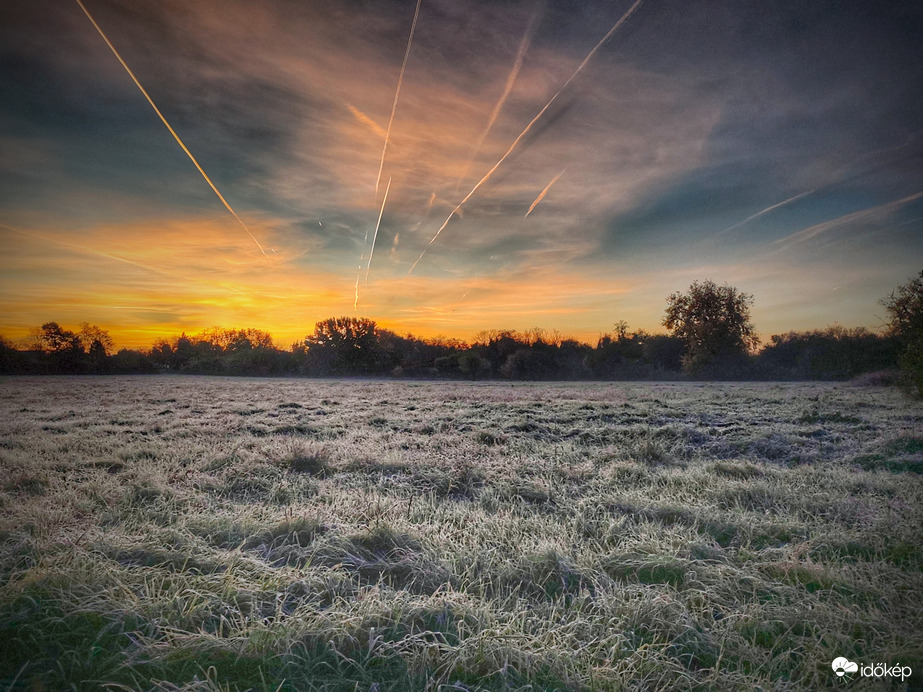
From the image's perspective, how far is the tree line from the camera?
39438 mm

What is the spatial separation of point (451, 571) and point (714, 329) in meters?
50.1

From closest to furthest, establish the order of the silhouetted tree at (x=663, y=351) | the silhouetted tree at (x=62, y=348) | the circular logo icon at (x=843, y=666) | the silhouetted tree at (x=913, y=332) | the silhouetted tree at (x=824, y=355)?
the circular logo icon at (x=843, y=666) → the silhouetted tree at (x=913, y=332) → the silhouetted tree at (x=62, y=348) → the silhouetted tree at (x=824, y=355) → the silhouetted tree at (x=663, y=351)

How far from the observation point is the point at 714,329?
44.6 metres

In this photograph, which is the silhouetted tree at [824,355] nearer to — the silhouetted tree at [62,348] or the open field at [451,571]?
the open field at [451,571]

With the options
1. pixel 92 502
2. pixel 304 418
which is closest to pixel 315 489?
pixel 92 502

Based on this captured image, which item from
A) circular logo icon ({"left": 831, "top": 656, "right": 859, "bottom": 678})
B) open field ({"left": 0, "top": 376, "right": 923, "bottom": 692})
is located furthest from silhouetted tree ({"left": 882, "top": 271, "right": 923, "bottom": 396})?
circular logo icon ({"left": 831, "top": 656, "right": 859, "bottom": 678})

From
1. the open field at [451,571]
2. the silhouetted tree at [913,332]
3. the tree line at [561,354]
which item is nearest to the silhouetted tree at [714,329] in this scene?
the tree line at [561,354]

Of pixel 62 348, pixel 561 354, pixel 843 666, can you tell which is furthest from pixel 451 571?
pixel 561 354

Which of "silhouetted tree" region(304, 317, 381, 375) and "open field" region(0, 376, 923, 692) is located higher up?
"silhouetted tree" region(304, 317, 381, 375)

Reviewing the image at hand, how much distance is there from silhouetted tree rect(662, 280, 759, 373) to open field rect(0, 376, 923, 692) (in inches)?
1665

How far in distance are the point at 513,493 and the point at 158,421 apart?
9.71 meters

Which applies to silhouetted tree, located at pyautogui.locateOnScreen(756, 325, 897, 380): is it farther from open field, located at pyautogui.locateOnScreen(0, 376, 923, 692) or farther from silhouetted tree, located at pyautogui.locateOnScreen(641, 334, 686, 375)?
open field, located at pyautogui.locateOnScreen(0, 376, 923, 692)

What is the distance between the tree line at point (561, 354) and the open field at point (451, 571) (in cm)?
3870

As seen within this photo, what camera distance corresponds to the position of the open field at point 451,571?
78.9 inches
